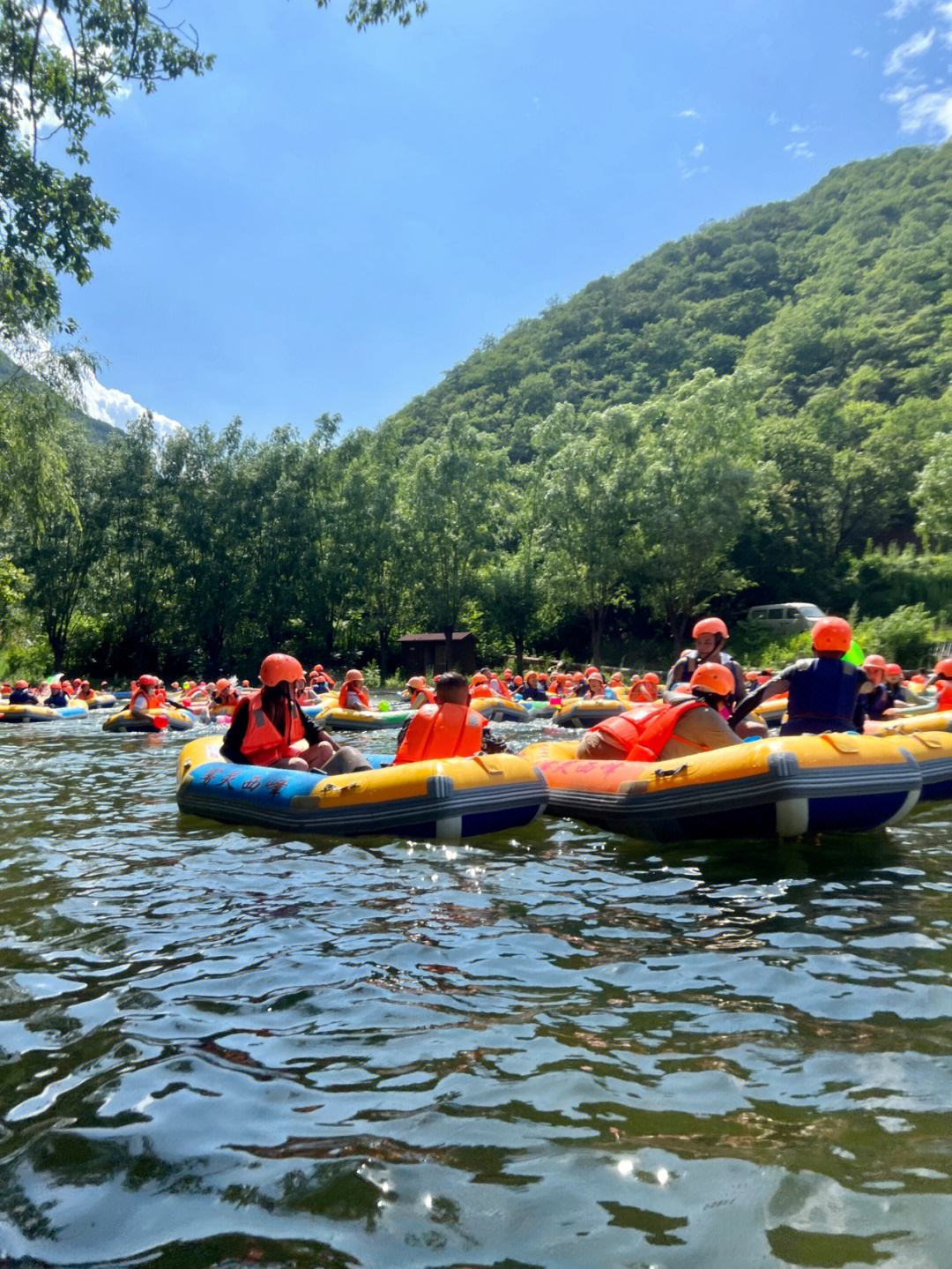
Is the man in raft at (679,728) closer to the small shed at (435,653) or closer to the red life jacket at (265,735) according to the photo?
the red life jacket at (265,735)

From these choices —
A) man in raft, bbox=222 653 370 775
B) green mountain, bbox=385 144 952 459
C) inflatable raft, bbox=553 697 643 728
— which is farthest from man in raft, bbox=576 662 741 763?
green mountain, bbox=385 144 952 459

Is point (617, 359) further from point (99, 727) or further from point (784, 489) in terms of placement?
point (99, 727)

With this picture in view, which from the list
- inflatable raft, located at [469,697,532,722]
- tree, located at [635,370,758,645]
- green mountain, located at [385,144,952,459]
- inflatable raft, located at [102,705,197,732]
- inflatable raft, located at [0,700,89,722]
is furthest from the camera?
green mountain, located at [385,144,952,459]

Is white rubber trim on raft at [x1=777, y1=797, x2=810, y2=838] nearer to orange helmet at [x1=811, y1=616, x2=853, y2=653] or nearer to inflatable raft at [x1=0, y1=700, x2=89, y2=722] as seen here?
orange helmet at [x1=811, y1=616, x2=853, y2=653]

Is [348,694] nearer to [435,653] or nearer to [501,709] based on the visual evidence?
Answer: [501,709]

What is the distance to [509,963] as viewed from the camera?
376 cm

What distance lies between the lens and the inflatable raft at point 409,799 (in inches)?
241

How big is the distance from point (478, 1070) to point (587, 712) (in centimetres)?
1370

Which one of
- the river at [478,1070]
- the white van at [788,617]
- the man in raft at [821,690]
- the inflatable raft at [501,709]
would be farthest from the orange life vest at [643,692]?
the white van at [788,617]

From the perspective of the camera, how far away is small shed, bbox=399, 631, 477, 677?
34594mm

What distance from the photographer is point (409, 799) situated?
6137 millimetres

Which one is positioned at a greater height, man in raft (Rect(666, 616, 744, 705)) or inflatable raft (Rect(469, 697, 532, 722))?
man in raft (Rect(666, 616, 744, 705))

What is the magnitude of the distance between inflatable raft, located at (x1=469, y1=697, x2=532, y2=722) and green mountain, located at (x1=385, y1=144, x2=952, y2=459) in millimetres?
36024

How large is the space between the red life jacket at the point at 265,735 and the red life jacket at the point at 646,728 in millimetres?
2447
